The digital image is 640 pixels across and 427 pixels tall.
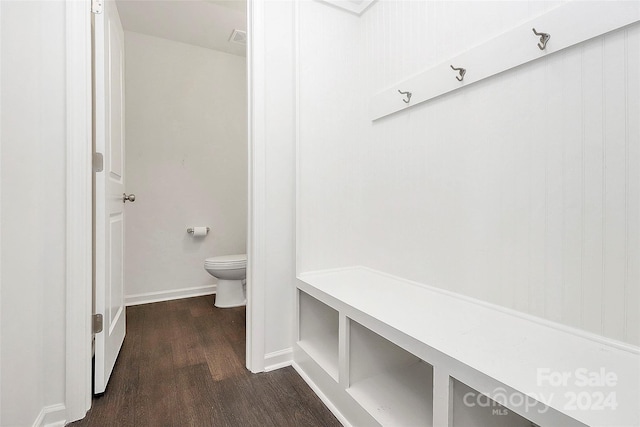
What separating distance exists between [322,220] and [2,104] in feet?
4.40

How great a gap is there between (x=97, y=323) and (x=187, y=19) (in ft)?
7.76

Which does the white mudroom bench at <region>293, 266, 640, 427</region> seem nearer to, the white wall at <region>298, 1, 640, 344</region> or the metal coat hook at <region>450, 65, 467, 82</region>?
the white wall at <region>298, 1, 640, 344</region>

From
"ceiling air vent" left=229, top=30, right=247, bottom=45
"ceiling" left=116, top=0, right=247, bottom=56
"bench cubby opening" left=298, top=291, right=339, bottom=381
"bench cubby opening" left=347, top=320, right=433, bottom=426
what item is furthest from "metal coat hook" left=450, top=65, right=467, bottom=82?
"ceiling air vent" left=229, top=30, right=247, bottom=45

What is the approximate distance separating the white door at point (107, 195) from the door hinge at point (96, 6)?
2 centimetres

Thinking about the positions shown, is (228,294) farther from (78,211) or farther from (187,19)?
(187,19)

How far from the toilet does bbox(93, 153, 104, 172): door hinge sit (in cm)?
126

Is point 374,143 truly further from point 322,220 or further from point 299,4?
point 299,4

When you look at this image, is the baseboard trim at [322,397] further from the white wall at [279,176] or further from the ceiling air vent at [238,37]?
the ceiling air vent at [238,37]

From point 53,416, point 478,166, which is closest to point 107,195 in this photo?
point 53,416

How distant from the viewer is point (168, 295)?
278 centimetres

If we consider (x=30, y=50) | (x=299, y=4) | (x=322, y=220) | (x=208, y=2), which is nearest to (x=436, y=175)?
(x=322, y=220)

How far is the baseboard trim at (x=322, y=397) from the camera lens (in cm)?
122

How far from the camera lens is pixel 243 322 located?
2.24 meters

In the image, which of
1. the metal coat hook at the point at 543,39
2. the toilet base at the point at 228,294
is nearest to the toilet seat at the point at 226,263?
the toilet base at the point at 228,294
